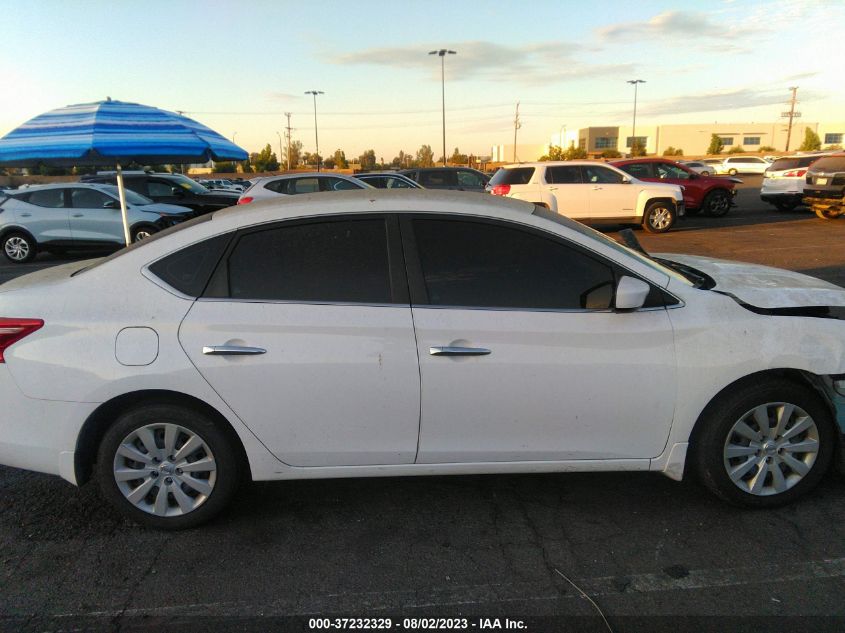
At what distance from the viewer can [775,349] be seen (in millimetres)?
3051

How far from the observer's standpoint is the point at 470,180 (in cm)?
1864

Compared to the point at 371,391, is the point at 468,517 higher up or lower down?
lower down

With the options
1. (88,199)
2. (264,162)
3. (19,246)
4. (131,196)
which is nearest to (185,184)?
(131,196)

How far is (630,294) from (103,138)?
198 inches

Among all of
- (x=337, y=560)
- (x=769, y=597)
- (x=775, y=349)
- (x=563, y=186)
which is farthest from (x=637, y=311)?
(x=563, y=186)

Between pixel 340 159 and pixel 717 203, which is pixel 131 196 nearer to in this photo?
pixel 717 203

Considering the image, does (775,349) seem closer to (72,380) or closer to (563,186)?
(72,380)

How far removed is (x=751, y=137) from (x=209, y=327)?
117851 millimetres

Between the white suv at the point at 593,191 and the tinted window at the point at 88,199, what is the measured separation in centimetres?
871

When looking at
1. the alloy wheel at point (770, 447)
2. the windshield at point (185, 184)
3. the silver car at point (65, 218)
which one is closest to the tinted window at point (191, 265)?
the alloy wheel at point (770, 447)

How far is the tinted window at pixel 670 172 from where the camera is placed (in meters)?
17.9

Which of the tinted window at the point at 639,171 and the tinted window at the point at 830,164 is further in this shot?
the tinted window at the point at 639,171

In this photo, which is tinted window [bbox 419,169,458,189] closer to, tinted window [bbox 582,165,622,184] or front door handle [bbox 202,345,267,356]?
tinted window [bbox 582,165,622,184]

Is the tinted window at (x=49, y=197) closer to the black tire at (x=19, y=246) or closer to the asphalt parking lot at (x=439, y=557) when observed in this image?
the black tire at (x=19, y=246)
